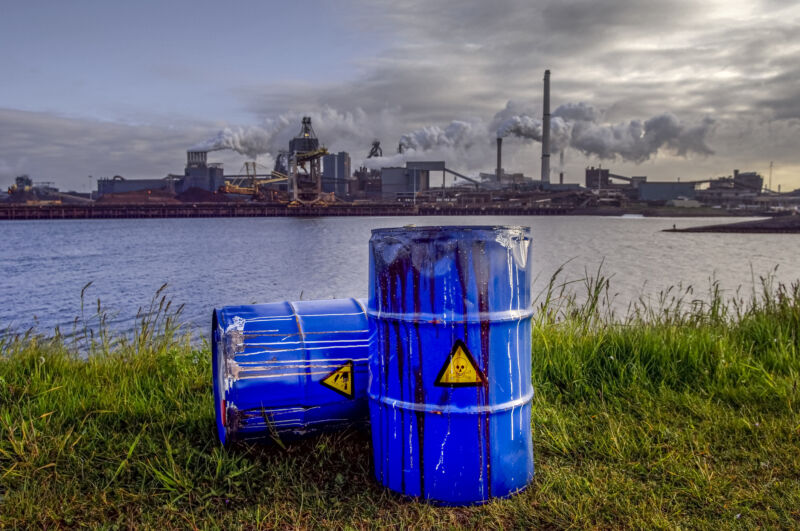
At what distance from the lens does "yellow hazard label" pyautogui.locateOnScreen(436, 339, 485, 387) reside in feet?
8.46

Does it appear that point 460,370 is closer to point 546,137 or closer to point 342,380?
point 342,380

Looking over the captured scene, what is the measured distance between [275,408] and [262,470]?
30 cm

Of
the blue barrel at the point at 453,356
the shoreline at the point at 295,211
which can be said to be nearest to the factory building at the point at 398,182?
the shoreline at the point at 295,211

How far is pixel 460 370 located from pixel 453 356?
0.07 meters

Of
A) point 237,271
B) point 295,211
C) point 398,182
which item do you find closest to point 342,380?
point 237,271

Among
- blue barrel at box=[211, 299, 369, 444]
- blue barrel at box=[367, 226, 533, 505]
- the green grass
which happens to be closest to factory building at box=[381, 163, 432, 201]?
the green grass

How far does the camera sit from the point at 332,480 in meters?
2.91

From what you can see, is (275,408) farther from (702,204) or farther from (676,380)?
(702,204)

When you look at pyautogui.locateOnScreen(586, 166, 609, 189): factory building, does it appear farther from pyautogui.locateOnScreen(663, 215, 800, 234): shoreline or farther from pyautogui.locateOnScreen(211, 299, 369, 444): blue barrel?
pyautogui.locateOnScreen(211, 299, 369, 444): blue barrel

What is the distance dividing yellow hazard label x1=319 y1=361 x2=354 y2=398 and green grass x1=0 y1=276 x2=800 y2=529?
0.34 m

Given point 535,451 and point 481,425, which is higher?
point 481,425

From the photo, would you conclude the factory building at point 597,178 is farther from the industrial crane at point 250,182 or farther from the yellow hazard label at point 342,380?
the yellow hazard label at point 342,380

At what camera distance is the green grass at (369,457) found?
8.54ft

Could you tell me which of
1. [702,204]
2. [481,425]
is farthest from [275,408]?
[702,204]
